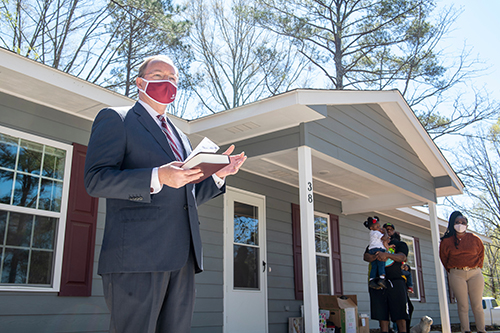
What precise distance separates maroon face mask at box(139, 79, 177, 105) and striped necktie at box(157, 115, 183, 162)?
69 mm

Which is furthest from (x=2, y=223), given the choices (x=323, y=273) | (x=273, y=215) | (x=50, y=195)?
(x=323, y=273)

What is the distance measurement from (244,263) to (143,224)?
4.82 metres

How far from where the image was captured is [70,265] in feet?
13.3

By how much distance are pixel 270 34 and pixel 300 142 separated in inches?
374

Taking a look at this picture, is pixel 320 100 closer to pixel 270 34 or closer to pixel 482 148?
pixel 270 34

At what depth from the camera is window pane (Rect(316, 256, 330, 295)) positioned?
Result: 7.59 m

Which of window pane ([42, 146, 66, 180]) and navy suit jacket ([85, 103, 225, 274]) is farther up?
window pane ([42, 146, 66, 180])

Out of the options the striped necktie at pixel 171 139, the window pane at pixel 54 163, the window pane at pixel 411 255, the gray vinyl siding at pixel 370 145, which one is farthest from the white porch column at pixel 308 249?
the window pane at pixel 411 255

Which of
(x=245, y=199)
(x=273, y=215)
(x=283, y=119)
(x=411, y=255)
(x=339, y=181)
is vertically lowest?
(x=411, y=255)

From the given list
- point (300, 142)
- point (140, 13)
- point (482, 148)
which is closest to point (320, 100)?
point (300, 142)

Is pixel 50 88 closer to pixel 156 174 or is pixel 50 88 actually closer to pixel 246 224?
pixel 156 174

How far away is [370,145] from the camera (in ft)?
20.0

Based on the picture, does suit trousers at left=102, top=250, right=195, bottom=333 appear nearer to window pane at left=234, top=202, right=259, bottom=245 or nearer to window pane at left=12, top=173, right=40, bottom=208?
window pane at left=12, top=173, right=40, bottom=208

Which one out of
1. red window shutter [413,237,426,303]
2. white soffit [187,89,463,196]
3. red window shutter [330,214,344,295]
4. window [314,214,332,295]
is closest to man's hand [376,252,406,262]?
white soffit [187,89,463,196]
